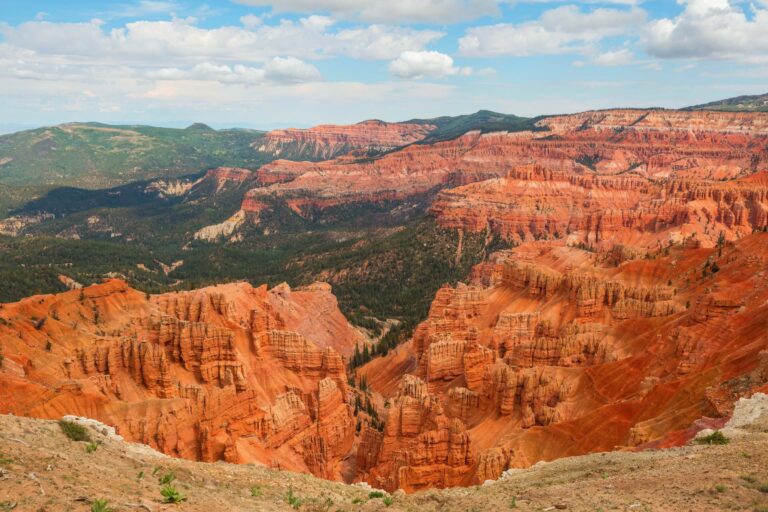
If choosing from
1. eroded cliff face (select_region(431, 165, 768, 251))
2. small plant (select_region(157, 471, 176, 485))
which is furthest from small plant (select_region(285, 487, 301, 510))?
eroded cliff face (select_region(431, 165, 768, 251))

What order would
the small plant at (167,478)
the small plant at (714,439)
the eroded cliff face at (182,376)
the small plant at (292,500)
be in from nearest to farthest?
the small plant at (167,478) < the small plant at (292,500) < the small plant at (714,439) < the eroded cliff face at (182,376)

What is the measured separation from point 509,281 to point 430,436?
4838 centimetres

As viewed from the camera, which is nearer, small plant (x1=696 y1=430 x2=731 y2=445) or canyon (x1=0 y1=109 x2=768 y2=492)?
small plant (x1=696 y1=430 x2=731 y2=445)

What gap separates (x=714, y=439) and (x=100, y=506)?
75.8ft

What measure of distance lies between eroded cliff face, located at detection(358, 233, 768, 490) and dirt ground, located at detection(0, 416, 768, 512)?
27.4ft

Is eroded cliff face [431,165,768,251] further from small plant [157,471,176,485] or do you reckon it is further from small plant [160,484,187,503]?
small plant [160,484,187,503]

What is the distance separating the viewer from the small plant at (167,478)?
20.7 metres

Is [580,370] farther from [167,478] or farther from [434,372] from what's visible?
[167,478]

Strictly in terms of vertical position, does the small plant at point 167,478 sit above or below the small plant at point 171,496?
below

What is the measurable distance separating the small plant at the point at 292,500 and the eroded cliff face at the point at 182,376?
21.4 metres

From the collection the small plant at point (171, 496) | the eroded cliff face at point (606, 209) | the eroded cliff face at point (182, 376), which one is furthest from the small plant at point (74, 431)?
the eroded cliff face at point (606, 209)

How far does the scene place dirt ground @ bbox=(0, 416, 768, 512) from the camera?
17.6 m

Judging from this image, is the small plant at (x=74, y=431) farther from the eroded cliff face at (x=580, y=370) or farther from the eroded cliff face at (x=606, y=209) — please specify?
the eroded cliff face at (x=606, y=209)

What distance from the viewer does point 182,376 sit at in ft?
176
